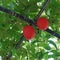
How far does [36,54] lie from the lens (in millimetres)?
1596

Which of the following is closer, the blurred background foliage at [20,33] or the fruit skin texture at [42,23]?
the fruit skin texture at [42,23]

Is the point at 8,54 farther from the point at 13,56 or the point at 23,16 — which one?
the point at 23,16

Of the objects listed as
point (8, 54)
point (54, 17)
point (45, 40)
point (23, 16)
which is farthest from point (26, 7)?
point (8, 54)

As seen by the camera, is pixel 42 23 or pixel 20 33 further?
pixel 20 33

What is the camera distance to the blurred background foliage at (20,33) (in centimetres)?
136

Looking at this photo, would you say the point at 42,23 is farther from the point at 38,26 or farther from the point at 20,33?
the point at 20,33

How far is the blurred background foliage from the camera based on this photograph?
1356 mm

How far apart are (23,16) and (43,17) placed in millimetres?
120

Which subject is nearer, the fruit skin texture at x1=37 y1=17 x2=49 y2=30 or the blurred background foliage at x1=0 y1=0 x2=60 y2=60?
the fruit skin texture at x1=37 y1=17 x2=49 y2=30

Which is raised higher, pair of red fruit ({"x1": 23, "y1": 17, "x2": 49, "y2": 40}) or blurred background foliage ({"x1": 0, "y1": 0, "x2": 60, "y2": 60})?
blurred background foliage ({"x1": 0, "y1": 0, "x2": 60, "y2": 60})

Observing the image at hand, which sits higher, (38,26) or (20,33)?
(20,33)

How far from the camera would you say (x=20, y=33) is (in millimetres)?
1561

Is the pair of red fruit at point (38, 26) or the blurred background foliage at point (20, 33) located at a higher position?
the blurred background foliage at point (20, 33)

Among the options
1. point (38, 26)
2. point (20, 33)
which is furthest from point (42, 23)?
point (20, 33)
